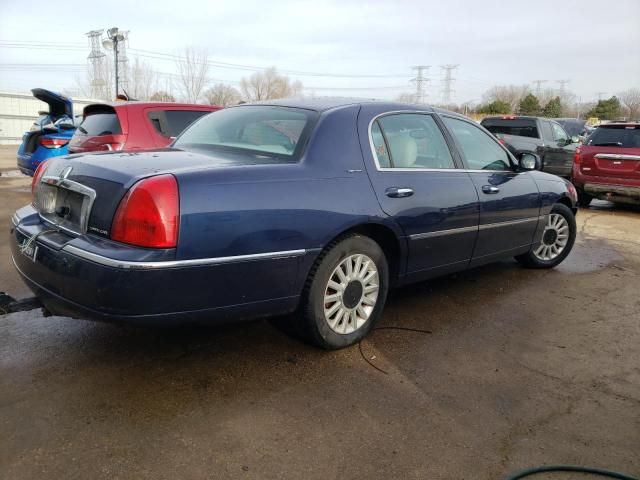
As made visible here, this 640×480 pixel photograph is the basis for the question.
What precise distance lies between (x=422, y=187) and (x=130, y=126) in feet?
13.3

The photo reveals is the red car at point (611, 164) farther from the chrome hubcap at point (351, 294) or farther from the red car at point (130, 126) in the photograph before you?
the chrome hubcap at point (351, 294)

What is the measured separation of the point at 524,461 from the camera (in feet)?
7.84

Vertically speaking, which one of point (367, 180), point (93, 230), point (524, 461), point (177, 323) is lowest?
point (524, 461)

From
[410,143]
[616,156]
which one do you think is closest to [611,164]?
[616,156]

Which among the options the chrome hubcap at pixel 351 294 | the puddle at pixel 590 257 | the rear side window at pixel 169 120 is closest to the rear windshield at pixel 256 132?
the chrome hubcap at pixel 351 294

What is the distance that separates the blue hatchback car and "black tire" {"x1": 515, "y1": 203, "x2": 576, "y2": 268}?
23.9ft

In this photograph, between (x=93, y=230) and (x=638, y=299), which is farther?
(x=638, y=299)

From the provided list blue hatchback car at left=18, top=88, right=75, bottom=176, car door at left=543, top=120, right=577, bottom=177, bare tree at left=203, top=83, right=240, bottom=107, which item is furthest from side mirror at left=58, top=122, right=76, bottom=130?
bare tree at left=203, top=83, right=240, bottom=107

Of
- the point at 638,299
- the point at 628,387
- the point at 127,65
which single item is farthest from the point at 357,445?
the point at 127,65

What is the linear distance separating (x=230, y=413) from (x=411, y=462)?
91 cm

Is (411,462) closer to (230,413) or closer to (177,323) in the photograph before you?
(230,413)

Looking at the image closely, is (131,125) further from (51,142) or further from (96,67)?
(96,67)

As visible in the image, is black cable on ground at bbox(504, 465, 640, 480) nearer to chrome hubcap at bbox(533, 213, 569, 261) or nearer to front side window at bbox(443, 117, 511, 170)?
front side window at bbox(443, 117, 511, 170)

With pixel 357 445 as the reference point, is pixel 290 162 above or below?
above
